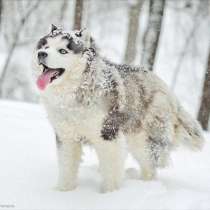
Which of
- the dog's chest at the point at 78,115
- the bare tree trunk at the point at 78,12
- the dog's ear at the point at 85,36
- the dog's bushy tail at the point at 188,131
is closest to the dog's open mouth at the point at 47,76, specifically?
the dog's chest at the point at 78,115

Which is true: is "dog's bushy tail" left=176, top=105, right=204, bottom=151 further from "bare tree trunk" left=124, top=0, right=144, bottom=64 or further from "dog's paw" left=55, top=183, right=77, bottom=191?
"bare tree trunk" left=124, top=0, right=144, bottom=64

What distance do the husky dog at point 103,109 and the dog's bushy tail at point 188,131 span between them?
0.01m

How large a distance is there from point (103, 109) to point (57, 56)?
720 mm

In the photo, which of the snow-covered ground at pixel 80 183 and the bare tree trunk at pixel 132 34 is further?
the bare tree trunk at pixel 132 34

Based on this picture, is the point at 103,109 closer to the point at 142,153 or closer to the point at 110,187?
the point at 110,187

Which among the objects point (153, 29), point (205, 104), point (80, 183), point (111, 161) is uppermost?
point (111, 161)

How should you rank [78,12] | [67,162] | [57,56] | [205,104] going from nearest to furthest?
[57,56] < [67,162] < [205,104] < [78,12]

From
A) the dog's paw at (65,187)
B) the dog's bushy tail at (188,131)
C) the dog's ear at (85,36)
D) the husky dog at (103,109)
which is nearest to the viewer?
the husky dog at (103,109)

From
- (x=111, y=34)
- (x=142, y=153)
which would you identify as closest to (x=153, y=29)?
(x=142, y=153)

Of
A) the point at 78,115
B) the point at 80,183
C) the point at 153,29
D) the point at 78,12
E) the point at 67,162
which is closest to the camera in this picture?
the point at 78,115

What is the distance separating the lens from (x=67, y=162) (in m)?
5.69

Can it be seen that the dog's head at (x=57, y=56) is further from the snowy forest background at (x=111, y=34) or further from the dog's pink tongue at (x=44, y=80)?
the snowy forest background at (x=111, y=34)

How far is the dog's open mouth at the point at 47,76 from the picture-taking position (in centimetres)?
513

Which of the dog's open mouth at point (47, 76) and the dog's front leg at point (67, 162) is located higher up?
the dog's open mouth at point (47, 76)
